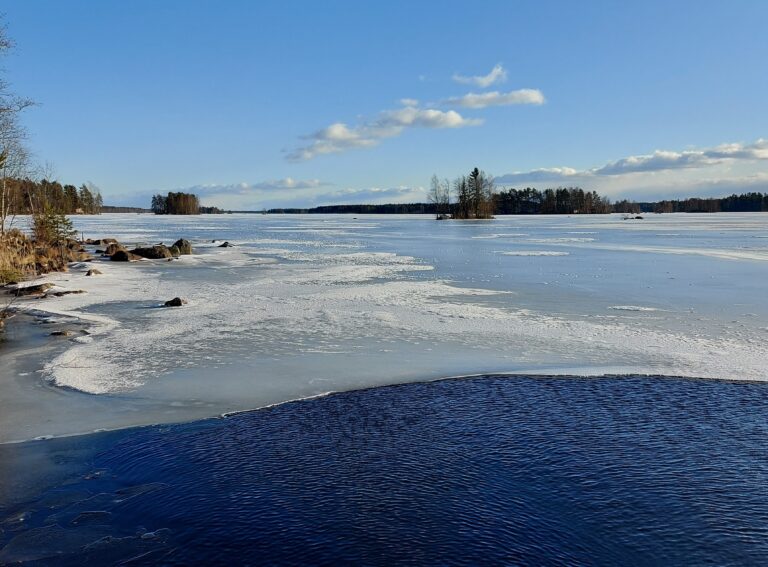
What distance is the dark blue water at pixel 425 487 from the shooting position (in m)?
3.55

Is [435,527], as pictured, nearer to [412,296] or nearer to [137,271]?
[412,296]

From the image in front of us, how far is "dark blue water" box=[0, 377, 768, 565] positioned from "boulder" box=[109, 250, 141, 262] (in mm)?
18636

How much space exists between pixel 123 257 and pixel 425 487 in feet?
68.9

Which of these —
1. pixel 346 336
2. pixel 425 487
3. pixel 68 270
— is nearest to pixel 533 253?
pixel 346 336

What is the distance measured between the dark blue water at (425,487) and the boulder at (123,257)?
61.1ft

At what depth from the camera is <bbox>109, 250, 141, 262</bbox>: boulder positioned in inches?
885

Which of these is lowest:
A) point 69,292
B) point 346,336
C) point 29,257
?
point 346,336

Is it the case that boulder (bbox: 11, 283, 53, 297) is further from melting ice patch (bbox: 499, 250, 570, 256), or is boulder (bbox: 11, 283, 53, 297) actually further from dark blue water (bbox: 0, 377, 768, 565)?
melting ice patch (bbox: 499, 250, 570, 256)

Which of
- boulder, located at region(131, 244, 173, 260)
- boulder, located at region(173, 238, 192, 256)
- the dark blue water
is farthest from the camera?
boulder, located at region(173, 238, 192, 256)

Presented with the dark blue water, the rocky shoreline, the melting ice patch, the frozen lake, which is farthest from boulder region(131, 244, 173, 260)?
the dark blue water

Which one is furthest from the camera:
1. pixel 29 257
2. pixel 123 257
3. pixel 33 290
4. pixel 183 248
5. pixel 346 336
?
pixel 183 248

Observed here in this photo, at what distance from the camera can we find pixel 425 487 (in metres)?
4.30

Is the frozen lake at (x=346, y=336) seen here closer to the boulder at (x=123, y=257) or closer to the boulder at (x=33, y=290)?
the boulder at (x=33, y=290)

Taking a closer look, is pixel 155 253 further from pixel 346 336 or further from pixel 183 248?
pixel 346 336
